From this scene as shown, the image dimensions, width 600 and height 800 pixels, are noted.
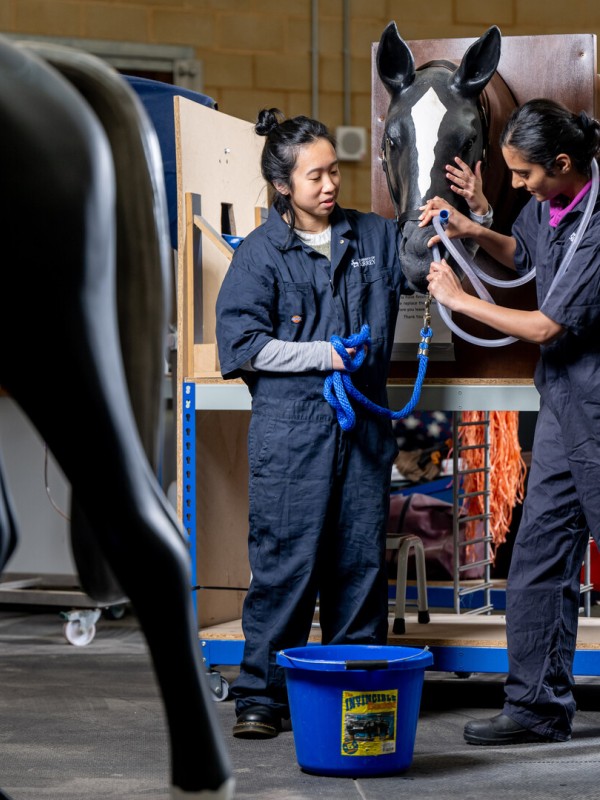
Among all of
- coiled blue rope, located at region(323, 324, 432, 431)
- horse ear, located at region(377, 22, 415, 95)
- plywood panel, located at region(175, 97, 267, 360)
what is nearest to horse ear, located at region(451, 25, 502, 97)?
horse ear, located at region(377, 22, 415, 95)

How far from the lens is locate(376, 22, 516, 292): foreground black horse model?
98.6 inches

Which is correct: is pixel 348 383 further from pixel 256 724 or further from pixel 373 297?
pixel 256 724

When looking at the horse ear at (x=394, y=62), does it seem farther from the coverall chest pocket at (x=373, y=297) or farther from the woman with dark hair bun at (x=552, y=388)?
the coverall chest pocket at (x=373, y=297)

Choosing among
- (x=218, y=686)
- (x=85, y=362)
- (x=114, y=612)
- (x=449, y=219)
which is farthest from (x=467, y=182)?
(x=114, y=612)

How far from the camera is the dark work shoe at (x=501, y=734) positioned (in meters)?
2.56

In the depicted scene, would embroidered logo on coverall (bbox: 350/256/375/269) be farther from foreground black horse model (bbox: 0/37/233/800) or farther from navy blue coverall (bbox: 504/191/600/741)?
foreground black horse model (bbox: 0/37/233/800)

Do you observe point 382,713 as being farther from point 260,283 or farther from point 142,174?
point 142,174

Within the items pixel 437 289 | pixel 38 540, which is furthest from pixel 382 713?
pixel 38 540

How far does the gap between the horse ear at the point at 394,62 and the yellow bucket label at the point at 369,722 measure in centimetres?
133

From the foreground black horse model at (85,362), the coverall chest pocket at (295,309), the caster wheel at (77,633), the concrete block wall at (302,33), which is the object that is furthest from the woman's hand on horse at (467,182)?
the concrete block wall at (302,33)

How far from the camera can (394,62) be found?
2.59 m

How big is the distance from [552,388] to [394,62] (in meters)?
0.81

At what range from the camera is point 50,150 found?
Answer: 839mm

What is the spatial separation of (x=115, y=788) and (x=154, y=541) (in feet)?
4.82
